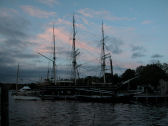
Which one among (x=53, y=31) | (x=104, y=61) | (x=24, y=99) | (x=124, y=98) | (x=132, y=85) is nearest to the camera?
(x=124, y=98)

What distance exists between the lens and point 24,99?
258 ft

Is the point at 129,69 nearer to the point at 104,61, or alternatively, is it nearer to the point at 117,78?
the point at 117,78

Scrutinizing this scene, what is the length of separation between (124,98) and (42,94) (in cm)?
3331

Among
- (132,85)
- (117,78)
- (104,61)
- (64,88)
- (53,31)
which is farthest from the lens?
(117,78)

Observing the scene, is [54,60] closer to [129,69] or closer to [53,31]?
[53,31]

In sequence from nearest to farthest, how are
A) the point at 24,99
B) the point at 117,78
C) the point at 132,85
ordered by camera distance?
the point at 24,99 < the point at 132,85 < the point at 117,78

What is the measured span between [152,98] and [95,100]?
17.9m

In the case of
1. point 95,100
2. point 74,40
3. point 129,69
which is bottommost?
point 95,100

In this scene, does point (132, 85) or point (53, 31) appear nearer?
point (53, 31)

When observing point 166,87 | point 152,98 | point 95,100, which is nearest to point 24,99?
point 95,100

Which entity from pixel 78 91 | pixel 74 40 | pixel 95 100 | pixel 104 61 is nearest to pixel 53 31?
pixel 74 40

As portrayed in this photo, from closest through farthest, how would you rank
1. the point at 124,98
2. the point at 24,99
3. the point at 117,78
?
the point at 124,98, the point at 24,99, the point at 117,78

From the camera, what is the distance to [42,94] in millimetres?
87750

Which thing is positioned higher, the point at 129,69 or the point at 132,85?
the point at 129,69
